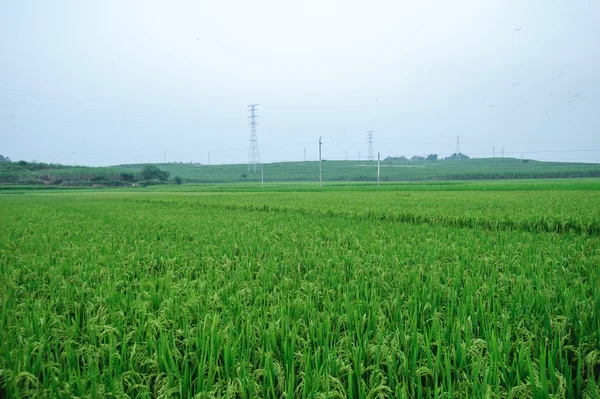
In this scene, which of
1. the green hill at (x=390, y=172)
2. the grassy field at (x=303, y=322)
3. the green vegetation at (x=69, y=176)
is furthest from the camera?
the green hill at (x=390, y=172)

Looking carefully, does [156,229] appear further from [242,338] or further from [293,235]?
[242,338]

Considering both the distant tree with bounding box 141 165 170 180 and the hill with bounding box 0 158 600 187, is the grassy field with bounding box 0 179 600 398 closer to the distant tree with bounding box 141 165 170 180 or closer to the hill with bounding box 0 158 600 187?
the hill with bounding box 0 158 600 187

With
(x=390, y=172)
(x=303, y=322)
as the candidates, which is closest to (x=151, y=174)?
(x=390, y=172)

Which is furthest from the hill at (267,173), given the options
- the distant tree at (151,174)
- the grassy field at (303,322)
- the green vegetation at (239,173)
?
the grassy field at (303,322)

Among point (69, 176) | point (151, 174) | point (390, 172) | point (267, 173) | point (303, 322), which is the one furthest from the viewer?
point (267, 173)

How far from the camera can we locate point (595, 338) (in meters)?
2.86

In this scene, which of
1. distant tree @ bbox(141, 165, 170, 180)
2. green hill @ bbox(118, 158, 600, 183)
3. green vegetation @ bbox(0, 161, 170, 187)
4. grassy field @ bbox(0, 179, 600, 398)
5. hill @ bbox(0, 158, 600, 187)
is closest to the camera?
grassy field @ bbox(0, 179, 600, 398)

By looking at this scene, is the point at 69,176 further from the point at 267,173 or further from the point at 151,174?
the point at 267,173

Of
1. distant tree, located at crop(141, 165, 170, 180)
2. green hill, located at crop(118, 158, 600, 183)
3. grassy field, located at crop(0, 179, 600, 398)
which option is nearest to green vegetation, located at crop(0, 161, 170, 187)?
distant tree, located at crop(141, 165, 170, 180)

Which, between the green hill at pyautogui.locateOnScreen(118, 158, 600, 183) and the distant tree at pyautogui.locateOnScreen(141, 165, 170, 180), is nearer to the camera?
the distant tree at pyautogui.locateOnScreen(141, 165, 170, 180)

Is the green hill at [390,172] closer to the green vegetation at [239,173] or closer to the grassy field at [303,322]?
the green vegetation at [239,173]

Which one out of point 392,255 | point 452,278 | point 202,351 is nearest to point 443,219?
point 392,255

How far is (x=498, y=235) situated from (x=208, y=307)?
776 cm

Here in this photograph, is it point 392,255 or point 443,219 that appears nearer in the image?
point 392,255
